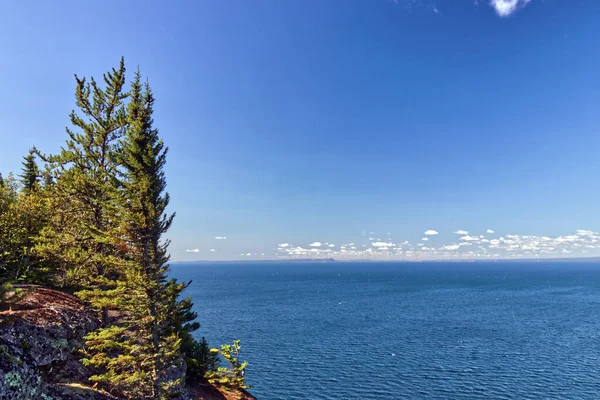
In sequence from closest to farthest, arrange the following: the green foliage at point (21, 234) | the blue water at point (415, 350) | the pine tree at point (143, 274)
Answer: the pine tree at point (143, 274), the green foliage at point (21, 234), the blue water at point (415, 350)

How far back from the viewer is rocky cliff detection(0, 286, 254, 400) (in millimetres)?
14281

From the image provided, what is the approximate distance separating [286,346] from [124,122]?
55.3 metres

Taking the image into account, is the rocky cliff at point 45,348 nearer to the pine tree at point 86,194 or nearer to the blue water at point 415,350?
the pine tree at point 86,194

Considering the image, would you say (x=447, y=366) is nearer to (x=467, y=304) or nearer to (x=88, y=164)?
(x=88, y=164)

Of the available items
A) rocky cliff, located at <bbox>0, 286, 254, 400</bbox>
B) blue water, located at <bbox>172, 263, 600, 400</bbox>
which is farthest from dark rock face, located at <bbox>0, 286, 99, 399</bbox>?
blue water, located at <bbox>172, 263, 600, 400</bbox>

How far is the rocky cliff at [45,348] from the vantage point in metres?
14.3

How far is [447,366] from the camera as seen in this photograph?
177 feet

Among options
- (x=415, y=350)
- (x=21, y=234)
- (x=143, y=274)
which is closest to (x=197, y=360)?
(x=143, y=274)

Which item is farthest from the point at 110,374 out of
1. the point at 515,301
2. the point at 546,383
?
the point at 515,301

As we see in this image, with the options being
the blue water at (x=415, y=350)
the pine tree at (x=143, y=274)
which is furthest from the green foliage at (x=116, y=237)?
the blue water at (x=415, y=350)

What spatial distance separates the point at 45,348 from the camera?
18016 millimetres

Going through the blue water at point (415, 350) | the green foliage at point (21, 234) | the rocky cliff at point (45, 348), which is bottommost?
the blue water at point (415, 350)

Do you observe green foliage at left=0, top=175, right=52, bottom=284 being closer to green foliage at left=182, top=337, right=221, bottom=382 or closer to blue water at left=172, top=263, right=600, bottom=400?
green foliage at left=182, top=337, right=221, bottom=382

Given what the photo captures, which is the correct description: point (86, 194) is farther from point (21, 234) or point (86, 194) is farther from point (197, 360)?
point (197, 360)
